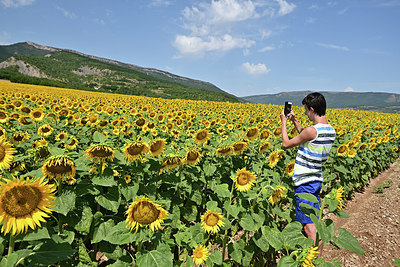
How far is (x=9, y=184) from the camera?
3.88 ft

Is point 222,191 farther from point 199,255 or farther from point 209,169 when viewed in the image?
point 199,255

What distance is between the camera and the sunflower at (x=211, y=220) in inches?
91.8

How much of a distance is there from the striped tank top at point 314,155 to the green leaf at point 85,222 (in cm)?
296

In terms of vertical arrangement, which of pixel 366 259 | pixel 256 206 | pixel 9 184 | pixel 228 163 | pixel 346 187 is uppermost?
pixel 9 184

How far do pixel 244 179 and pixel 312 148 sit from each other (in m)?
1.31

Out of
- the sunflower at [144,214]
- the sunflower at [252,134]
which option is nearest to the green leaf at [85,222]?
the sunflower at [144,214]

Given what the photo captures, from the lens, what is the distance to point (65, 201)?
159 centimetres

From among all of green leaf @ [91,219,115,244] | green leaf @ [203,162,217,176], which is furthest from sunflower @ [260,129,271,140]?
green leaf @ [91,219,115,244]

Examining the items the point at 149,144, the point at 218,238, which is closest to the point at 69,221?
the point at 149,144

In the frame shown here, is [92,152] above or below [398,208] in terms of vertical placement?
above

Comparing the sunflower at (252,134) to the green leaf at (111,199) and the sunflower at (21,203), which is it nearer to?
the green leaf at (111,199)

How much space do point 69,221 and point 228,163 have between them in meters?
2.40

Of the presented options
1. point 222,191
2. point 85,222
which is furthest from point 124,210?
point 222,191

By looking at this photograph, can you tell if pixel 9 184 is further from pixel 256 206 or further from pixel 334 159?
pixel 334 159
